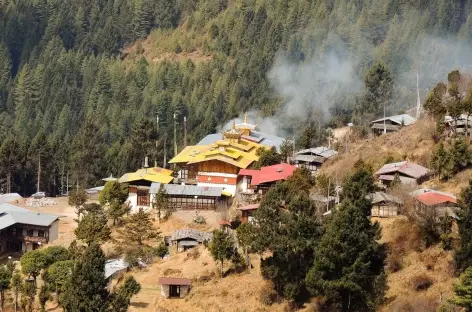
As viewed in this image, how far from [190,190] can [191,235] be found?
925cm

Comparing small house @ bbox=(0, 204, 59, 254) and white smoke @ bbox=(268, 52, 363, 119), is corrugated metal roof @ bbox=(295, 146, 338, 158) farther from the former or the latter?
white smoke @ bbox=(268, 52, 363, 119)

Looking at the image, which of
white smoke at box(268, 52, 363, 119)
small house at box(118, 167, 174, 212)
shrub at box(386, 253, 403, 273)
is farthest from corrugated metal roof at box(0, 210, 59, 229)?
white smoke at box(268, 52, 363, 119)

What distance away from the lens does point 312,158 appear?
6481 centimetres

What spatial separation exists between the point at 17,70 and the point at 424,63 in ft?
284

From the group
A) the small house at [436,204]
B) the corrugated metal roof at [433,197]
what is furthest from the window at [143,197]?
the small house at [436,204]

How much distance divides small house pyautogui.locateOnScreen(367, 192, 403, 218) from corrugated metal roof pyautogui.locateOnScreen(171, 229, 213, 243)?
38.8 feet

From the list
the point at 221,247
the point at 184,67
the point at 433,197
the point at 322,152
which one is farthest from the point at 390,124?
the point at 184,67

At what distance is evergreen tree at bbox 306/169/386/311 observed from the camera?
34.6 meters

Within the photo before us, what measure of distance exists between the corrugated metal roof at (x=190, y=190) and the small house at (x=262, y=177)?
197 cm

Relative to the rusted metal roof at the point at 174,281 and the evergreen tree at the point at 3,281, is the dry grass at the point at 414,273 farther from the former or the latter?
the evergreen tree at the point at 3,281

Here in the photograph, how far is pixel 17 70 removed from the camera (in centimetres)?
15950

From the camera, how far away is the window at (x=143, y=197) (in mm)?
61781

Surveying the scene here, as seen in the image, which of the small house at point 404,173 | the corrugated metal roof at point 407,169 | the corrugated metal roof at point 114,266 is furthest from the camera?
the corrugated metal roof at point 407,169

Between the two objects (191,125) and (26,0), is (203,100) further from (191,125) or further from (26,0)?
(26,0)
